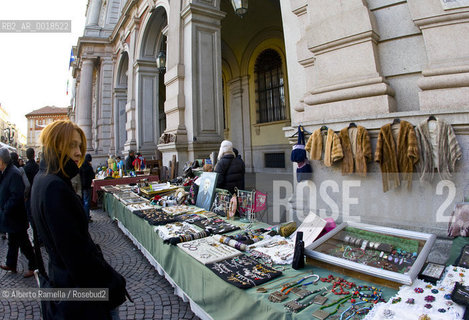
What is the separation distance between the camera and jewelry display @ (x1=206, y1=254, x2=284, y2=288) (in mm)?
1984

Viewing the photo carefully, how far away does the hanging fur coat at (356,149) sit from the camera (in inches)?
128

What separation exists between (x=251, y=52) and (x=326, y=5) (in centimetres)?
1140

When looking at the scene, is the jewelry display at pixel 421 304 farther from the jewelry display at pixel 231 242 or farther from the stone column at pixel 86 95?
the stone column at pixel 86 95

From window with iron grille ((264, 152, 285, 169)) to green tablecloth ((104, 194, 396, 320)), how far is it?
34.9ft

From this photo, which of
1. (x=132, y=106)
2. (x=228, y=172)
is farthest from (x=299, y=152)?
(x=132, y=106)

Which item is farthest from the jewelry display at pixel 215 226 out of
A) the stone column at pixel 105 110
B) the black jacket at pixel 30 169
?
the stone column at pixel 105 110

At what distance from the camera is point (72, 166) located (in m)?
1.67

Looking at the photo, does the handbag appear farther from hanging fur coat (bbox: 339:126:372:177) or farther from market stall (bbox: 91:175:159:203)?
market stall (bbox: 91:175:159:203)

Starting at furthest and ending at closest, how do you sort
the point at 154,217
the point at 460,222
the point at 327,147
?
the point at 154,217
the point at 327,147
the point at 460,222

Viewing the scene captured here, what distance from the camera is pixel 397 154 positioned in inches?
120

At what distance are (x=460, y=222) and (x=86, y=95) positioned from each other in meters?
22.0

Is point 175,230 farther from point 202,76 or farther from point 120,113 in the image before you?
point 120,113

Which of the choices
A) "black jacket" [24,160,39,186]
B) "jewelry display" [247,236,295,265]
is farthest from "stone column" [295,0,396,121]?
"black jacket" [24,160,39,186]

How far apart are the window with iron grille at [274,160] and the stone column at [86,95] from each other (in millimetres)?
13342
